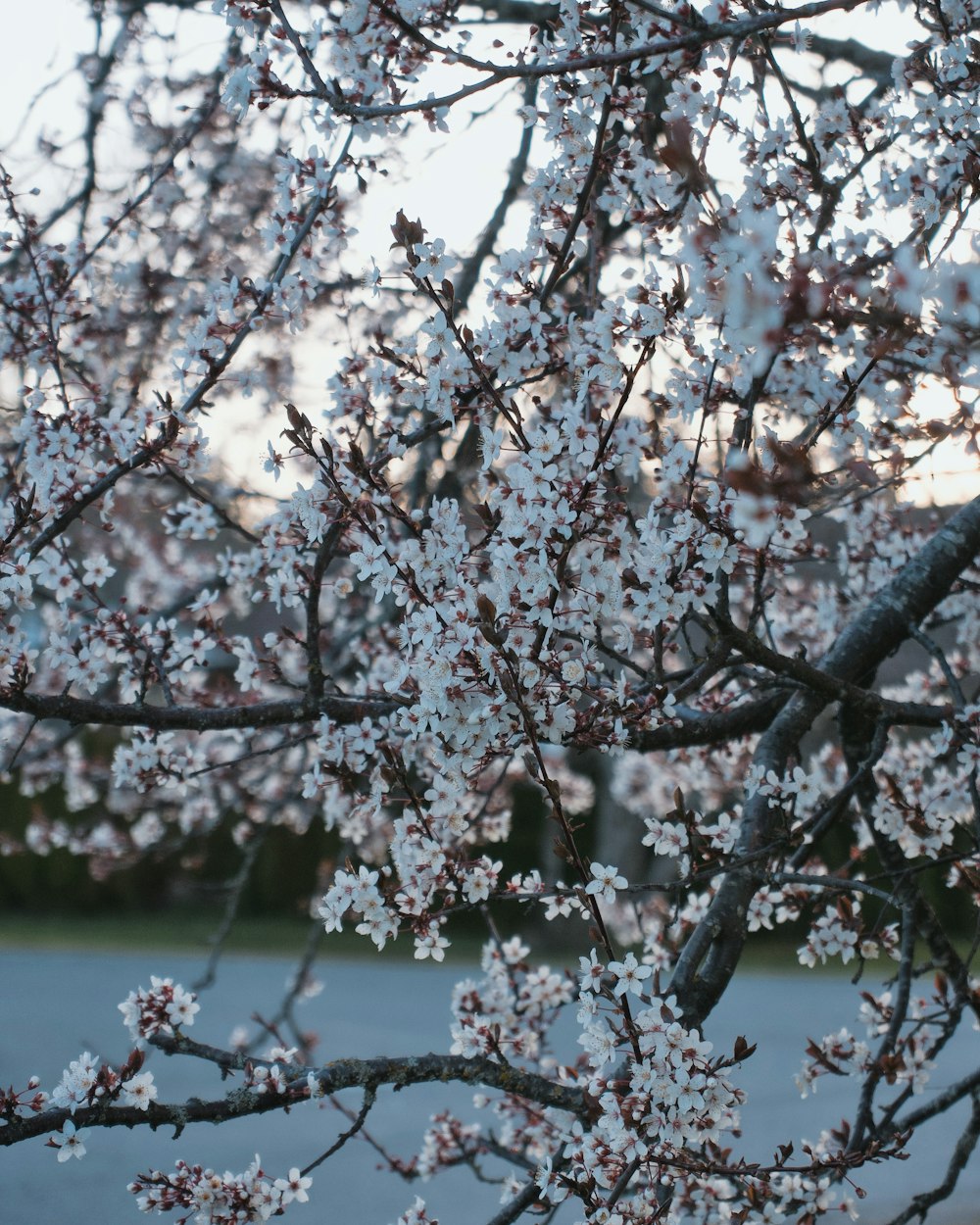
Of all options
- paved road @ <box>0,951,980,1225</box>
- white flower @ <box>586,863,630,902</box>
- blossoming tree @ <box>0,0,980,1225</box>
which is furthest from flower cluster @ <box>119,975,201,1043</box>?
paved road @ <box>0,951,980,1225</box>

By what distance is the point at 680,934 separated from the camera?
9.12 ft

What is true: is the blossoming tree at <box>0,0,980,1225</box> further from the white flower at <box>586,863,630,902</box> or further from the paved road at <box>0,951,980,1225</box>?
the paved road at <box>0,951,980,1225</box>

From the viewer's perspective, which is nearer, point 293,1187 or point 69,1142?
point 69,1142

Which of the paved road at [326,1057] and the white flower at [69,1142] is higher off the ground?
the paved road at [326,1057]

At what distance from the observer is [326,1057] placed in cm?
789

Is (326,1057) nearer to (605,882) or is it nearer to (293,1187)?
(293,1187)

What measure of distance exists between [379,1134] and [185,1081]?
1574 millimetres

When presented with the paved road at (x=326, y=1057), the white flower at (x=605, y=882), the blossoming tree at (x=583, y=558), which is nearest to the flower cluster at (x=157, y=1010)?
the blossoming tree at (x=583, y=558)

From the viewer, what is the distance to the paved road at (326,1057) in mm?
6078

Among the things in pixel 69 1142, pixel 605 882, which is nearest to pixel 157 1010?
pixel 69 1142

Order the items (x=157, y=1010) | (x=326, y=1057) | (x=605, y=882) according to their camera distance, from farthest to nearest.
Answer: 1. (x=326, y=1057)
2. (x=157, y=1010)
3. (x=605, y=882)

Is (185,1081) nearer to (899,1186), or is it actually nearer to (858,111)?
(899,1186)

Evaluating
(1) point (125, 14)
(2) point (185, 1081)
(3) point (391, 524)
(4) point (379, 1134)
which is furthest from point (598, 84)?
(2) point (185, 1081)

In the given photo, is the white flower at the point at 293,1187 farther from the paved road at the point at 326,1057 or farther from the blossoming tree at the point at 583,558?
the paved road at the point at 326,1057
